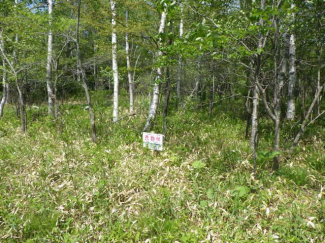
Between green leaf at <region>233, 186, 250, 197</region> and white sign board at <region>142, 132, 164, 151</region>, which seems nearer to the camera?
green leaf at <region>233, 186, 250, 197</region>

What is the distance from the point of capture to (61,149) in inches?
233

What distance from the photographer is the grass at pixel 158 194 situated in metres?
3.01

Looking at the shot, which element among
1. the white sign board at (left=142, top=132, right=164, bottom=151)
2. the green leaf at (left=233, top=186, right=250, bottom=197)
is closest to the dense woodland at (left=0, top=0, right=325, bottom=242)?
the green leaf at (left=233, top=186, right=250, bottom=197)

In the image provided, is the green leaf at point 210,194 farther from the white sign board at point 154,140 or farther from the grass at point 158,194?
the white sign board at point 154,140

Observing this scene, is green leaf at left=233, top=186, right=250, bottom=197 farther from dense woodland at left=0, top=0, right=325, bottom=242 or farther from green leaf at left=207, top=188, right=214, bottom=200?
green leaf at left=207, top=188, right=214, bottom=200

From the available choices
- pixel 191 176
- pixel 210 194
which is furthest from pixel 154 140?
Result: pixel 210 194

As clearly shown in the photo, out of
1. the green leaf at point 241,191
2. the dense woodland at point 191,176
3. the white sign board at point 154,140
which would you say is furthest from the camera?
the white sign board at point 154,140

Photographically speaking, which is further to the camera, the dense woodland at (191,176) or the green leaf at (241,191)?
the green leaf at (241,191)

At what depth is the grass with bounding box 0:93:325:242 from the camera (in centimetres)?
301

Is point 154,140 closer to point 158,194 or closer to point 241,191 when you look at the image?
point 158,194

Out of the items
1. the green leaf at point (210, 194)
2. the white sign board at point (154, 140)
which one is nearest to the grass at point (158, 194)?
the green leaf at point (210, 194)

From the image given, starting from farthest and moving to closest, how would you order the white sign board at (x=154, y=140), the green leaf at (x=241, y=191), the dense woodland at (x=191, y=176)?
the white sign board at (x=154, y=140), the green leaf at (x=241, y=191), the dense woodland at (x=191, y=176)

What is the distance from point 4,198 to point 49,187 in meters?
0.74

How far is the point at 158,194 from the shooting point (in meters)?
3.84
